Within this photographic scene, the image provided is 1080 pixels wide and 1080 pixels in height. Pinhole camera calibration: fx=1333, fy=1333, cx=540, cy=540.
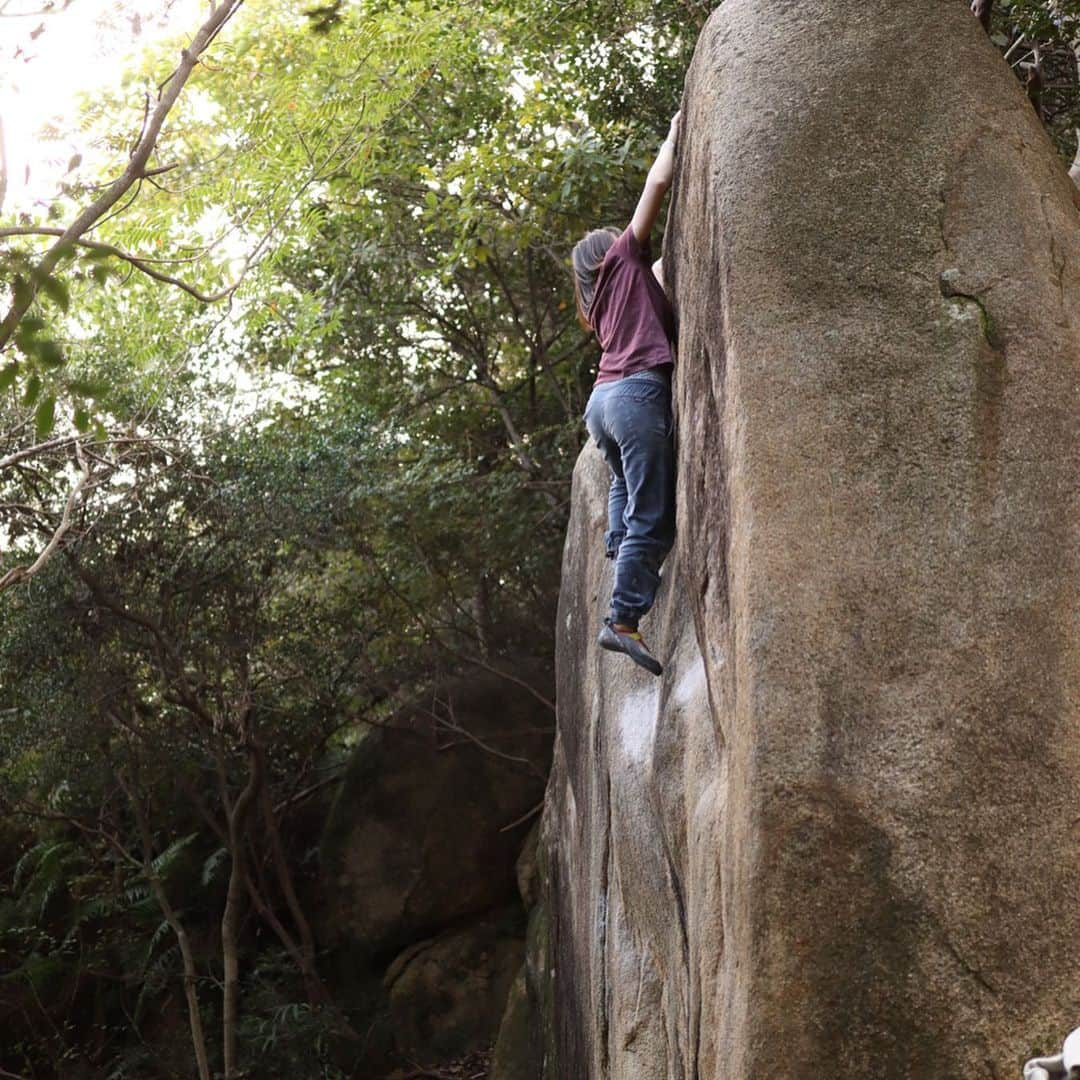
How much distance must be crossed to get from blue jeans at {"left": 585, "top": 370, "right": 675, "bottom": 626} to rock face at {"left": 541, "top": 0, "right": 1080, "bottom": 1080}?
40 centimetres

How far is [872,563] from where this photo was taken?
435 centimetres

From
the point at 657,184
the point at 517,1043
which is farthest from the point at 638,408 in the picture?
the point at 517,1043

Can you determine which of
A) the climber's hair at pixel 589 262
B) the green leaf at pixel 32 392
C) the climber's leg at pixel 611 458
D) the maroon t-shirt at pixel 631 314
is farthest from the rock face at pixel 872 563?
the green leaf at pixel 32 392

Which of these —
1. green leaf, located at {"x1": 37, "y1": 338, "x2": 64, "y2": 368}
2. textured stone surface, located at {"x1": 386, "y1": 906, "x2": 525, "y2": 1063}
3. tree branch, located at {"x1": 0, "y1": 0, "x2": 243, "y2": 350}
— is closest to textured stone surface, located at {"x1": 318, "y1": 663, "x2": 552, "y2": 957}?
textured stone surface, located at {"x1": 386, "y1": 906, "x2": 525, "y2": 1063}

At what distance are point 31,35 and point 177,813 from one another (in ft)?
32.8

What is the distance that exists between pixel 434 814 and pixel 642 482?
327 inches

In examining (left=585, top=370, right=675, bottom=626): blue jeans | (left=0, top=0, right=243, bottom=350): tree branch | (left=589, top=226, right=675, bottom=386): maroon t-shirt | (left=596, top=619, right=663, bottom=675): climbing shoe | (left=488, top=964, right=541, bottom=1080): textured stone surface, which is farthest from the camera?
(left=488, top=964, right=541, bottom=1080): textured stone surface

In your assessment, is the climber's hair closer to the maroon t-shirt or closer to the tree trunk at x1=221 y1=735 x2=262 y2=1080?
the maroon t-shirt

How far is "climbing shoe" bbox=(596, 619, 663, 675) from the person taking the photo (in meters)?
5.85

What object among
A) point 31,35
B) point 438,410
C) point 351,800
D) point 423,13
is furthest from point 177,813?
point 31,35

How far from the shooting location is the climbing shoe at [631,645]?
19.2ft

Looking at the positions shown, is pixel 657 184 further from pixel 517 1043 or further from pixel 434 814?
pixel 434 814

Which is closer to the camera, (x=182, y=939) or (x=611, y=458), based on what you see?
(x=611, y=458)

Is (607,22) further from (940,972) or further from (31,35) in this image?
(940,972)
